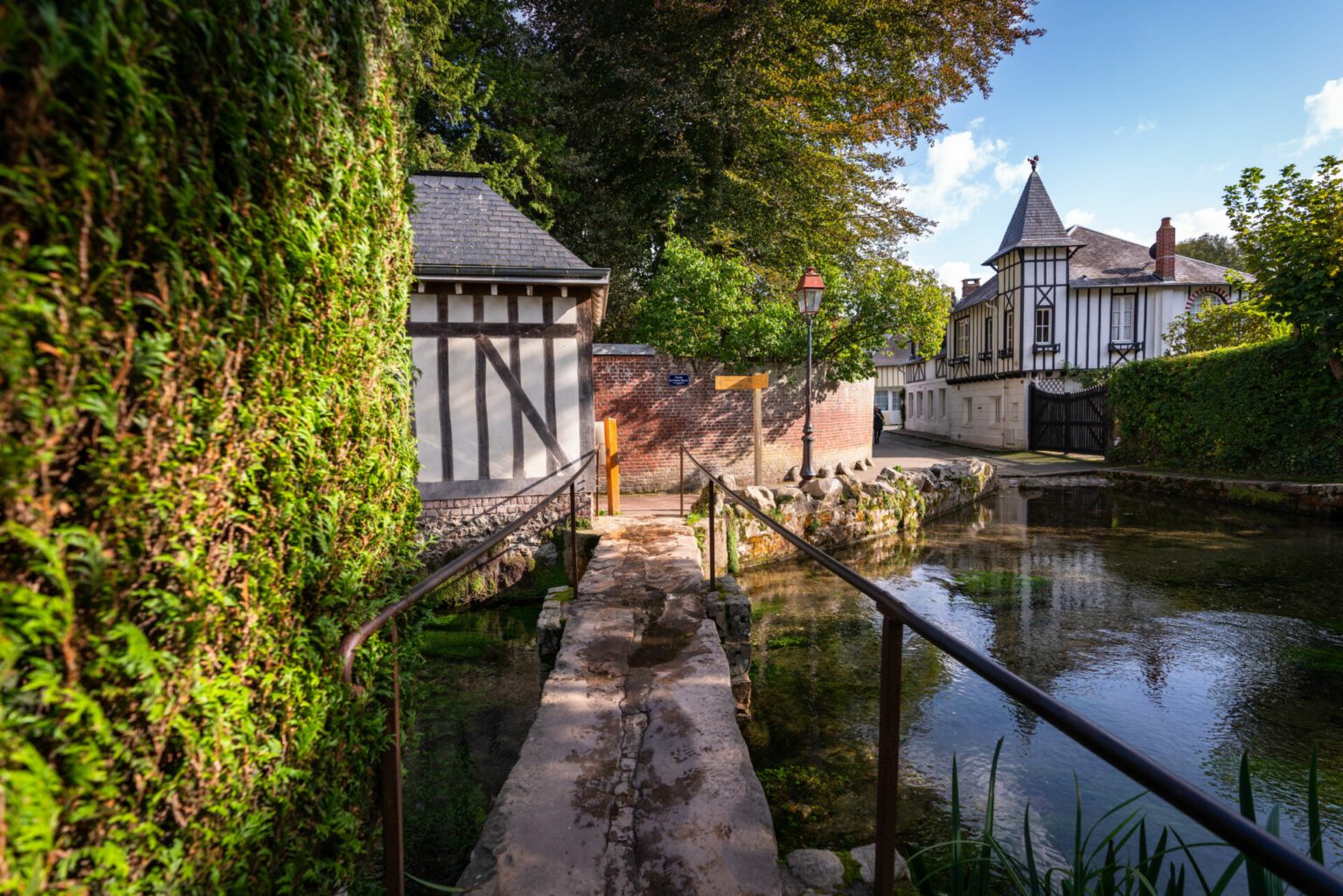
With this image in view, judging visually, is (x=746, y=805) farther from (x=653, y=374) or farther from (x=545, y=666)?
(x=653, y=374)

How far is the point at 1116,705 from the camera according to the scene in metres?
4.30

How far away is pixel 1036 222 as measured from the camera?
21.0m

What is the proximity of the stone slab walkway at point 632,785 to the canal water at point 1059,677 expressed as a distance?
82 cm

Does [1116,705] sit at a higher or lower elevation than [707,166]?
lower

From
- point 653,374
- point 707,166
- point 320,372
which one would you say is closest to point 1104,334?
point 707,166

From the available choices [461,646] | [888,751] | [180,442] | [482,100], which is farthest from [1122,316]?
[180,442]

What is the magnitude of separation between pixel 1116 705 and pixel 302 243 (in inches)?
205

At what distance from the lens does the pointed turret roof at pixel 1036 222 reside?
2077 centimetres

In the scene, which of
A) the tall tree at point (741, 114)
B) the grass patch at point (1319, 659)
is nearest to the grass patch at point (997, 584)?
the grass patch at point (1319, 659)

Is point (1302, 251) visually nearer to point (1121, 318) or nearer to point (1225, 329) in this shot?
point (1225, 329)

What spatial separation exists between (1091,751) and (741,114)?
14.4 meters

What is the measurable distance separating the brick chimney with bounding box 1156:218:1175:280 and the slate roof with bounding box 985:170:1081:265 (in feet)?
8.65

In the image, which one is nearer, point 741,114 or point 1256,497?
point 1256,497

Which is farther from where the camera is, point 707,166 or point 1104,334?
point 1104,334
